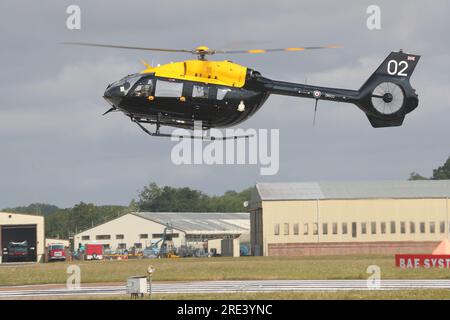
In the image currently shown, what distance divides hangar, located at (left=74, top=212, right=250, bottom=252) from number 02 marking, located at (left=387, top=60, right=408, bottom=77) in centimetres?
8971

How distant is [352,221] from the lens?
10631 cm

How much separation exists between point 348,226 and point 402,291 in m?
67.0

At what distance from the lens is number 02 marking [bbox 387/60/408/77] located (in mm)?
51500

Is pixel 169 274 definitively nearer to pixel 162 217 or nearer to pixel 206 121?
pixel 206 121

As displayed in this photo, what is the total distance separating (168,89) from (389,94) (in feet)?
39.9

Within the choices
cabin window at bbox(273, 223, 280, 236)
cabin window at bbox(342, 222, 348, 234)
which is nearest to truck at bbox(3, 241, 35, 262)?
cabin window at bbox(273, 223, 280, 236)

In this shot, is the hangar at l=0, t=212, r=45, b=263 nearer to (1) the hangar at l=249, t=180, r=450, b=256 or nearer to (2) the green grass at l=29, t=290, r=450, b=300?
(1) the hangar at l=249, t=180, r=450, b=256

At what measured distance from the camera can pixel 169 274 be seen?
5759 cm
